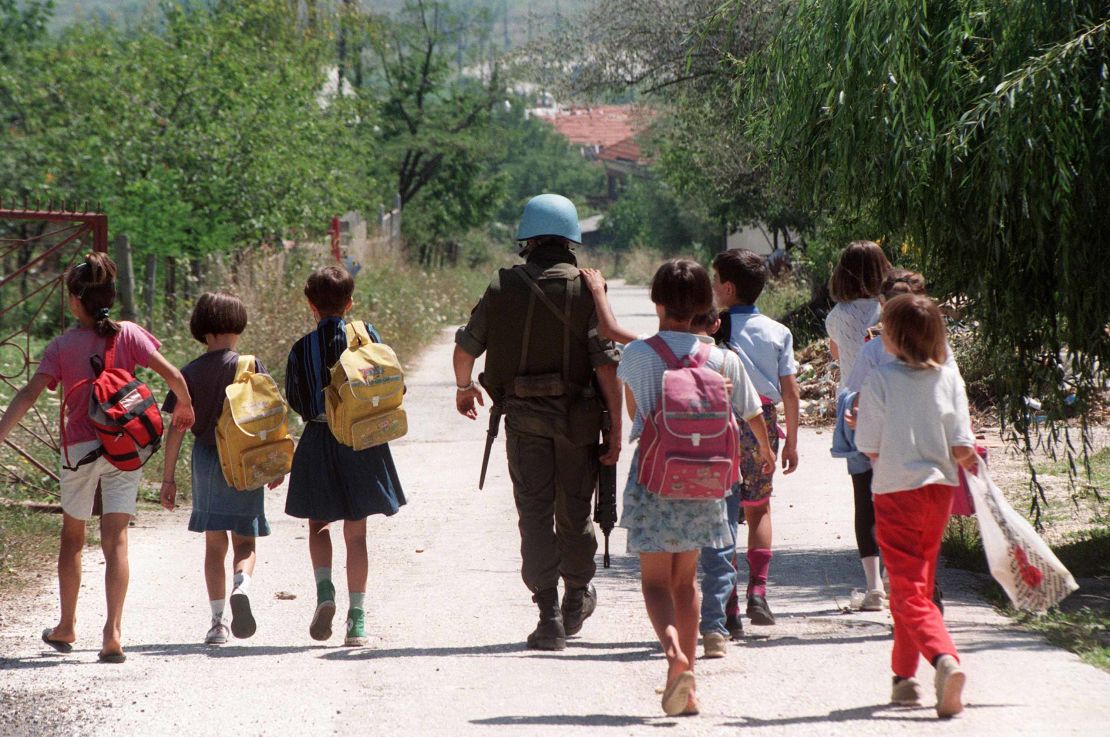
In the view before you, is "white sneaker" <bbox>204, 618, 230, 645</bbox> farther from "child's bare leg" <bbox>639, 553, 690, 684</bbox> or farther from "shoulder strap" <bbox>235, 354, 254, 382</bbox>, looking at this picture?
"child's bare leg" <bbox>639, 553, 690, 684</bbox>

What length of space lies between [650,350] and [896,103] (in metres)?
2.34

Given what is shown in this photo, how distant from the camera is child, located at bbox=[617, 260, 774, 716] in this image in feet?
16.3

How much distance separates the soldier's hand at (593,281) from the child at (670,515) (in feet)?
2.13

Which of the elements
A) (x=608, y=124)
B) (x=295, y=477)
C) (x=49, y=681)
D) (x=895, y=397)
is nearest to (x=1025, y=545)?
(x=895, y=397)

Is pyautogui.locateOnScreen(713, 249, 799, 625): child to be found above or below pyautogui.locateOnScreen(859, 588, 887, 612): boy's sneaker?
above

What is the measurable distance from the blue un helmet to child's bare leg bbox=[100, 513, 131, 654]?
2.04m

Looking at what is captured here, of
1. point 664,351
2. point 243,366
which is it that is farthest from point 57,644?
point 664,351

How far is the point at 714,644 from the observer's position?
557cm

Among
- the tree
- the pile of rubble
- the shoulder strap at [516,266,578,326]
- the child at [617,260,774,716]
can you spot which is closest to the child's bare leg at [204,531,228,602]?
the shoulder strap at [516,266,578,326]

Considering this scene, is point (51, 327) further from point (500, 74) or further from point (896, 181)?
point (500, 74)

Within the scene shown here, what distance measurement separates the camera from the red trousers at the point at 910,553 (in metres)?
4.81

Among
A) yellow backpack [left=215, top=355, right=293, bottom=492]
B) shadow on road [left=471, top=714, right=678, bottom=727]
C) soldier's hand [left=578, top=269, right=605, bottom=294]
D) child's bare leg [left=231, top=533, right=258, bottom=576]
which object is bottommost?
shadow on road [left=471, top=714, right=678, bottom=727]

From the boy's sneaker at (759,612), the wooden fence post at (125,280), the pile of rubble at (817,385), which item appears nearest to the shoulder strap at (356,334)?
the boy's sneaker at (759,612)

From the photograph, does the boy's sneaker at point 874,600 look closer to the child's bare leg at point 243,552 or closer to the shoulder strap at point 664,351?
the shoulder strap at point 664,351
